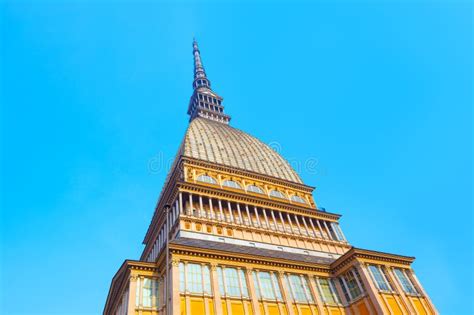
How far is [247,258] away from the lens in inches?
1412

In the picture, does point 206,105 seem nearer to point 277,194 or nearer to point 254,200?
point 277,194

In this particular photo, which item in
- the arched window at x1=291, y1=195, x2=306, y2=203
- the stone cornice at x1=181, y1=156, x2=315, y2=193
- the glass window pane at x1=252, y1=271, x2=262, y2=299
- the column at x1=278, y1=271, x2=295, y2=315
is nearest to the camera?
the glass window pane at x1=252, y1=271, x2=262, y2=299

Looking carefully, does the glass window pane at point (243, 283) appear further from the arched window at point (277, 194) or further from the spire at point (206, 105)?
the spire at point (206, 105)

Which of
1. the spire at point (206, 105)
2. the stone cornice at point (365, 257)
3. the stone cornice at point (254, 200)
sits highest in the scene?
the spire at point (206, 105)

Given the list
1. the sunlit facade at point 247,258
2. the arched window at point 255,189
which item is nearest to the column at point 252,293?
the sunlit facade at point 247,258

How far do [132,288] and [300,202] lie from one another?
36.0m

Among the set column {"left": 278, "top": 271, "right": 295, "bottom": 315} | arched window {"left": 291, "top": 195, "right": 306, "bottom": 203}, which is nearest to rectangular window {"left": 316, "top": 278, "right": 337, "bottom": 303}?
column {"left": 278, "top": 271, "right": 295, "bottom": 315}

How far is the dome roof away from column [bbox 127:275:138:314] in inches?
1095

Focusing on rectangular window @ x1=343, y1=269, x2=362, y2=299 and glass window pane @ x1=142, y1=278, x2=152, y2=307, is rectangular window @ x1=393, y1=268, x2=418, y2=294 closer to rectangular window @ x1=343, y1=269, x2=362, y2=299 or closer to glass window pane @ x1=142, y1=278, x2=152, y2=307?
rectangular window @ x1=343, y1=269, x2=362, y2=299

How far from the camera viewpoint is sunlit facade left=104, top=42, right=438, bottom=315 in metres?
31.9

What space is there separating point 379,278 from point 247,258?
54.7ft

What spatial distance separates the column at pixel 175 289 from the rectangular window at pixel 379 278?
23333 millimetres

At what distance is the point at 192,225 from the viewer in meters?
42.6

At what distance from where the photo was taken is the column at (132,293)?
29508 millimetres
